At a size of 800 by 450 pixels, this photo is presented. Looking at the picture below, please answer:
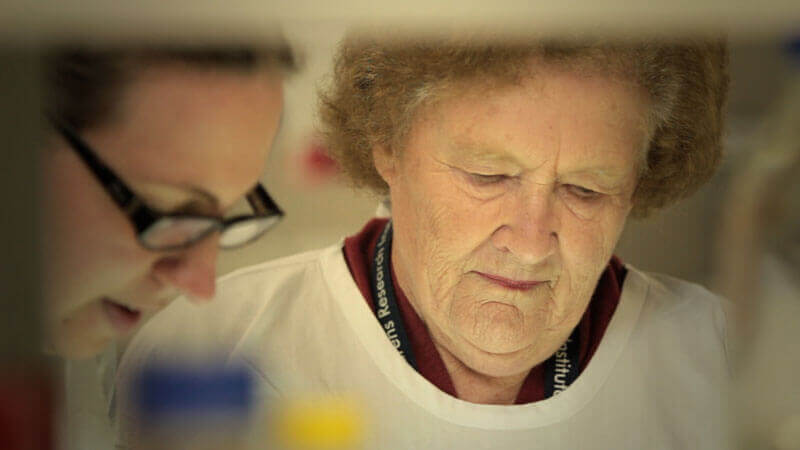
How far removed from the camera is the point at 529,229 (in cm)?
133

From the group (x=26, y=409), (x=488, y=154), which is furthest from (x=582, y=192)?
(x=26, y=409)

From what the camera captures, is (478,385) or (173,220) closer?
(173,220)

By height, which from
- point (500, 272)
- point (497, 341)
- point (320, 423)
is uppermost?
point (500, 272)

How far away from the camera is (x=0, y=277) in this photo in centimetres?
131

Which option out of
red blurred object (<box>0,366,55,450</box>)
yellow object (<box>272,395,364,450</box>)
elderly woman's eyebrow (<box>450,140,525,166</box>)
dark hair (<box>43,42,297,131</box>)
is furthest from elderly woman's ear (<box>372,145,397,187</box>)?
red blurred object (<box>0,366,55,450</box>)

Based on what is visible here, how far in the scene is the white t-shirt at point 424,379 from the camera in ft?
4.44

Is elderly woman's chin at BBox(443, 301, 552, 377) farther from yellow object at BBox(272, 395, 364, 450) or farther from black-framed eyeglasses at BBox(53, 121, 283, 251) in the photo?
black-framed eyeglasses at BBox(53, 121, 283, 251)

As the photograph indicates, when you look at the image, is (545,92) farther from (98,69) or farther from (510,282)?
(98,69)

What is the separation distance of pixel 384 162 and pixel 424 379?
0.35 metres

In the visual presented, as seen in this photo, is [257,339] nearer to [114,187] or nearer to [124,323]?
[124,323]

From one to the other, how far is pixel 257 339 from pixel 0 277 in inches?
15.5

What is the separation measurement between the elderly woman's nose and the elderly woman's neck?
0.66 feet

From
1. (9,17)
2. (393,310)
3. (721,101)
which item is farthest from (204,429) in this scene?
(721,101)

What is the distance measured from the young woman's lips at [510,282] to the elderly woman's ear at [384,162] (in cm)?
21
